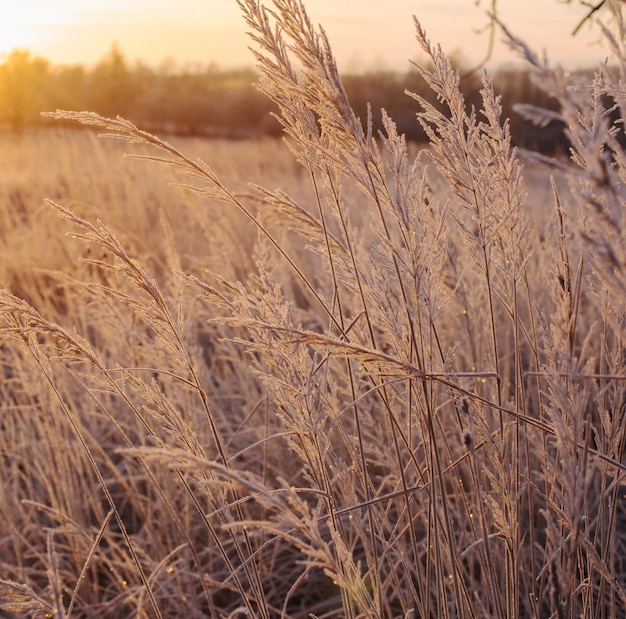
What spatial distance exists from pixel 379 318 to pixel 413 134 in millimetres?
19689

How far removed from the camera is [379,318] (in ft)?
3.88

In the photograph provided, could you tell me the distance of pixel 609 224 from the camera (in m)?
0.65

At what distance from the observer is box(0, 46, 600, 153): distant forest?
21141 mm

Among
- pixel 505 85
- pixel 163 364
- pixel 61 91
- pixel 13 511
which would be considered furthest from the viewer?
pixel 61 91

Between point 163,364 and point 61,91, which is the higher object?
point 61,91

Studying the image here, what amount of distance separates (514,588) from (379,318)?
56 centimetres

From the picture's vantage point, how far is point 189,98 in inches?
1391

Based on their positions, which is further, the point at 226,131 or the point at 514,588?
the point at 226,131

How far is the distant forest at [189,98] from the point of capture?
21141 mm

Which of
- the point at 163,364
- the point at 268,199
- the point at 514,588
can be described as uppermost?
the point at 268,199

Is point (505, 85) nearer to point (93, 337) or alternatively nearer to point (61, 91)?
point (93, 337)

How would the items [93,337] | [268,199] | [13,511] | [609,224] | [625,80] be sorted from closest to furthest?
[609,224] < [625,80] < [268,199] < [13,511] < [93,337]

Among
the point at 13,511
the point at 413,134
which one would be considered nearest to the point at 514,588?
the point at 13,511

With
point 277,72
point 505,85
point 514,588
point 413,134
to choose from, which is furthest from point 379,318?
point 505,85
